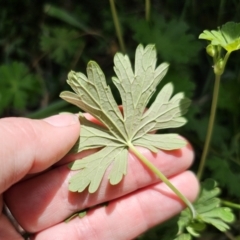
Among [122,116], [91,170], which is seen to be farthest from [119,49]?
[91,170]

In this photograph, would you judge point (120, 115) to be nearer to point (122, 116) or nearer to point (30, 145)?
point (122, 116)

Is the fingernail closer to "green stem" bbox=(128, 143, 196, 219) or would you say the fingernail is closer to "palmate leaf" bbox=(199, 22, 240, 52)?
"green stem" bbox=(128, 143, 196, 219)

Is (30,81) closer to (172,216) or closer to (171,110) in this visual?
(171,110)

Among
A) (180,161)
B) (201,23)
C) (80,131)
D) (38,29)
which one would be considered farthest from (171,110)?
(38,29)

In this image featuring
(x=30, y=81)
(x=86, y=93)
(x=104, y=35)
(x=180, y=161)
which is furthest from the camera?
(x=104, y=35)

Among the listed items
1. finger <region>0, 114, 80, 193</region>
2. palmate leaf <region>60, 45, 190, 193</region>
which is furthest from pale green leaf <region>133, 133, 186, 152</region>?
finger <region>0, 114, 80, 193</region>
